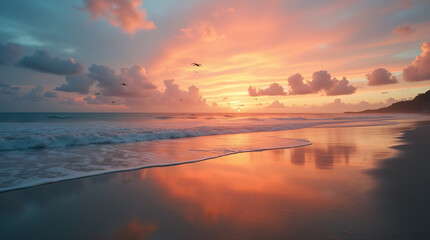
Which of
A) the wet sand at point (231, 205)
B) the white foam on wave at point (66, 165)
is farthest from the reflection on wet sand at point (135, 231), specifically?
the white foam on wave at point (66, 165)

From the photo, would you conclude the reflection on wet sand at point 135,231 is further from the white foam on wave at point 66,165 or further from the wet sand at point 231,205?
the white foam on wave at point 66,165

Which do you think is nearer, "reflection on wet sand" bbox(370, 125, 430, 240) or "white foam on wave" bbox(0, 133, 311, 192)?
"reflection on wet sand" bbox(370, 125, 430, 240)

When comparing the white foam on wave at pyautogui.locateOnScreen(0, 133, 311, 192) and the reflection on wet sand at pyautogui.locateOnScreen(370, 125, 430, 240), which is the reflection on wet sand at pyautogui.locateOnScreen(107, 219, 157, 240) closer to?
the reflection on wet sand at pyautogui.locateOnScreen(370, 125, 430, 240)

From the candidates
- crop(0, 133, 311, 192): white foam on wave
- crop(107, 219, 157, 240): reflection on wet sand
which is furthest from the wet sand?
crop(0, 133, 311, 192): white foam on wave

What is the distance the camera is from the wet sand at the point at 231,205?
9.77ft

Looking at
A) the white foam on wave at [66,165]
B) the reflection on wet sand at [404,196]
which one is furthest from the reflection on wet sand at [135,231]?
the white foam on wave at [66,165]

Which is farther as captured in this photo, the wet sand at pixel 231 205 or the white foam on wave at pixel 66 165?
the white foam on wave at pixel 66 165

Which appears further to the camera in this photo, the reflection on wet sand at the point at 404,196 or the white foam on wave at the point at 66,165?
the white foam on wave at the point at 66,165

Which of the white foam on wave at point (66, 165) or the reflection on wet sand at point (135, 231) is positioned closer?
the reflection on wet sand at point (135, 231)

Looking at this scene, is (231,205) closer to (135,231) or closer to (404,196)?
(135,231)

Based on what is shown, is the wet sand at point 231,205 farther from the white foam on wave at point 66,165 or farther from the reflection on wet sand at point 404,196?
the white foam on wave at point 66,165

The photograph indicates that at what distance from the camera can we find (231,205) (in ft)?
12.5

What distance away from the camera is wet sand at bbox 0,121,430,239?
298 centimetres

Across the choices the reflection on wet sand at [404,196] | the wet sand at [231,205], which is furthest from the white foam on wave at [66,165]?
the reflection on wet sand at [404,196]
